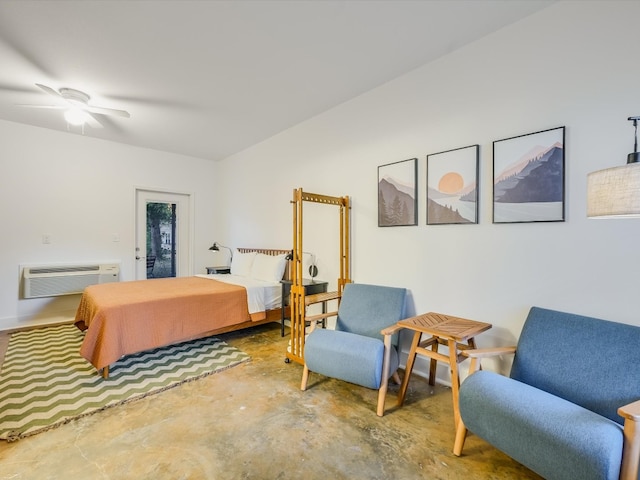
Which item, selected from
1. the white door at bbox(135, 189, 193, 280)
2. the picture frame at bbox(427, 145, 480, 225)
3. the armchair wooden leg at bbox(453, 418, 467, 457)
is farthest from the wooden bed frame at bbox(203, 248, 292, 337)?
the armchair wooden leg at bbox(453, 418, 467, 457)

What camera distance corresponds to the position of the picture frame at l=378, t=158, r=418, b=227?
8.50 feet

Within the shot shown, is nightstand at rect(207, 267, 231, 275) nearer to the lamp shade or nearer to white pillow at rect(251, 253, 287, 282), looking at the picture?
white pillow at rect(251, 253, 287, 282)

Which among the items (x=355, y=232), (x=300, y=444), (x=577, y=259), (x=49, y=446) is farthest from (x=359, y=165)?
(x=49, y=446)

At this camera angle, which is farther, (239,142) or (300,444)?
(239,142)

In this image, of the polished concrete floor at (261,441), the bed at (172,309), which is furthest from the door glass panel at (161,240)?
the polished concrete floor at (261,441)

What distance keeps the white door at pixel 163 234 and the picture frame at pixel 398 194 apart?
13.0ft

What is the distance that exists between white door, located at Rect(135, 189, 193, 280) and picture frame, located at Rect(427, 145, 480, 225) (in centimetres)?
444

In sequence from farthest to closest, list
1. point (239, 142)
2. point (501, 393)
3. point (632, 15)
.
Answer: point (239, 142) → point (632, 15) → point (501, 393)

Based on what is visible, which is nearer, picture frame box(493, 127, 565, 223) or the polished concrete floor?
the polished concrete floor

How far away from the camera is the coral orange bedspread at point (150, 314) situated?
2.43 m

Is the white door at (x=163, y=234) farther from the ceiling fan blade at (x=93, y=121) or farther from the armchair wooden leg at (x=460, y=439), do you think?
the armchair wooden leg at (x=460, y=439)

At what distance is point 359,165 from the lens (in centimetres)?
307

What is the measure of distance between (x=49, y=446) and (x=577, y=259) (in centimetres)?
329

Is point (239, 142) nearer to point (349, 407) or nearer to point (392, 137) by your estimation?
point (392, 137)
